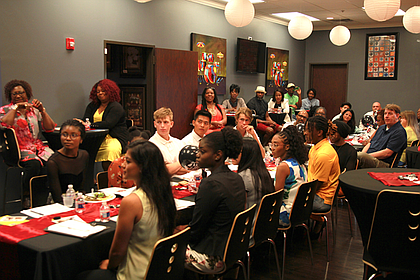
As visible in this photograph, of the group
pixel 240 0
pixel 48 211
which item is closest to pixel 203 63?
pixel 240 0

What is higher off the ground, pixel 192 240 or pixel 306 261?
pixel 192 240

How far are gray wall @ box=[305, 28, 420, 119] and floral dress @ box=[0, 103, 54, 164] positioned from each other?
32.7ft

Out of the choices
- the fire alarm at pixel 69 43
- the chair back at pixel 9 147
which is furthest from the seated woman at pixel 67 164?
the fire alarm at pixel 69 43

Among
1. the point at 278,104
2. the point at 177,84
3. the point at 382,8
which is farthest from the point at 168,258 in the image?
the point at 278,104

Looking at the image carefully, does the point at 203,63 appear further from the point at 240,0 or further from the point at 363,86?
the point at 363,86

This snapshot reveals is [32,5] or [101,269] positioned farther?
[32,5]

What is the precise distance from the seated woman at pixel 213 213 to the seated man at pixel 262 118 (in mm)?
6509

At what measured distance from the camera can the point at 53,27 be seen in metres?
5.61

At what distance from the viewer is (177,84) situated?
7.64 metres

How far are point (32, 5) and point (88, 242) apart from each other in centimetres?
431

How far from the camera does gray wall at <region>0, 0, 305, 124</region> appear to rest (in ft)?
17.1

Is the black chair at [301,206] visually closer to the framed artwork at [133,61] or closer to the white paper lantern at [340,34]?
the framed artwork at [133,61]

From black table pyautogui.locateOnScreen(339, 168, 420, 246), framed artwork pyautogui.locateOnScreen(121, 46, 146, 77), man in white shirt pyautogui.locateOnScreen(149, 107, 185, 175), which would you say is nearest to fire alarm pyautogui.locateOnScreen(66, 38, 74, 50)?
framed artwork pyautogui.locateOnScreen(121, 46, 146, 77)

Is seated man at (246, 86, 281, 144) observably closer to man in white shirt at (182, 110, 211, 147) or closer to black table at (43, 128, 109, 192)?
black table at (43, 128, 109, 192)
